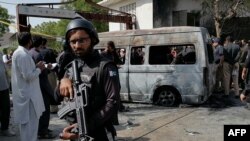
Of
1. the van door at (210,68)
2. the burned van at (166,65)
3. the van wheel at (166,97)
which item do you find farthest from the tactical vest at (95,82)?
the van wheel at (166,97)

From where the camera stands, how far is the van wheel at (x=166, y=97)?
9.38m

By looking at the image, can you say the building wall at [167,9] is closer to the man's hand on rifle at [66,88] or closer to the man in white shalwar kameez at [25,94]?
the man in white shalwar kameez at [25,94]

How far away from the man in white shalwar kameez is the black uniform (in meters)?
2.74

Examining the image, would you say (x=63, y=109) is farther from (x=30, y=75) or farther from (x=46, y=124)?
(x=46, y=124)

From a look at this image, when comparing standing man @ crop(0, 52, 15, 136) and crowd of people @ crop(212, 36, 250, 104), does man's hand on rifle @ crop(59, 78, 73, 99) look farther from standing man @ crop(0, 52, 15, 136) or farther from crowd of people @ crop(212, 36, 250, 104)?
crowd of people @ crop(212, 36, 250, 104)

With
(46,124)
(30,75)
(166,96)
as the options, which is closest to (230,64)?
(166,96)

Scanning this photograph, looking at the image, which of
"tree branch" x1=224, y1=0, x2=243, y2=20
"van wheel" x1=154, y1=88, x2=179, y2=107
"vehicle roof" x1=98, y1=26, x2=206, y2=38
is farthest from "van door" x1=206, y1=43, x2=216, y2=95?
"tree branch" x1=224, y1=0, x2=243, y2=20

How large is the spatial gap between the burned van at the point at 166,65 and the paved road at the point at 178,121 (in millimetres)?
344

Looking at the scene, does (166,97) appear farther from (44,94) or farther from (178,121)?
(44,94)

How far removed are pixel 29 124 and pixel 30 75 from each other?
0.69 metres

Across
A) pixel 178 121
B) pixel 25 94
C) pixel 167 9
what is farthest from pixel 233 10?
pixel 25 94

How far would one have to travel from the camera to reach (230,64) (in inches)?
428

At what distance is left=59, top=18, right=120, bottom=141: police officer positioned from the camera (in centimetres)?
251

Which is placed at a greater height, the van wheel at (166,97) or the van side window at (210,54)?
the van side window at (210,54)
